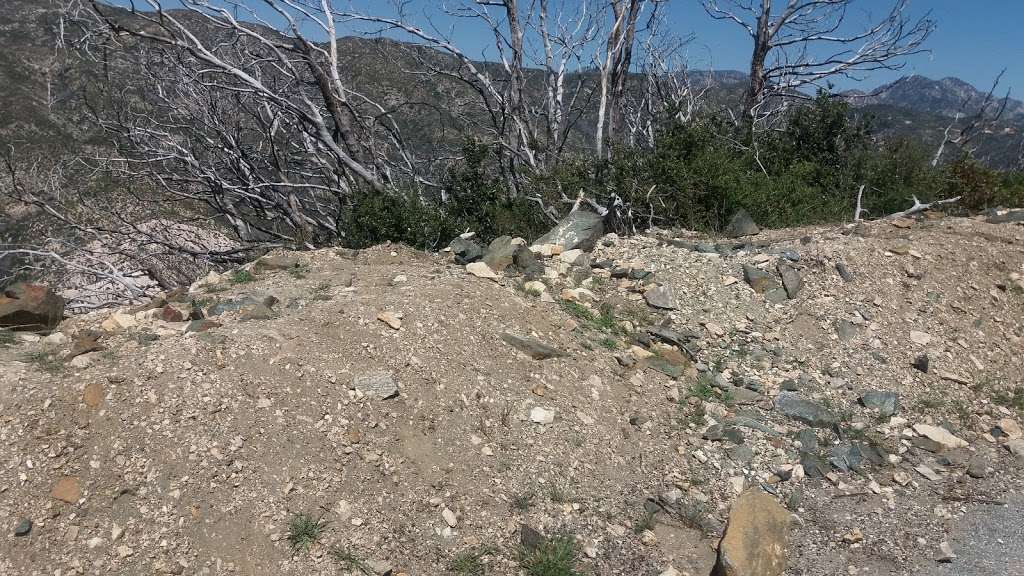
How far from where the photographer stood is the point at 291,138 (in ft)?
31.3

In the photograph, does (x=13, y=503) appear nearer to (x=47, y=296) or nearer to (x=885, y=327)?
(x=47, y=296)

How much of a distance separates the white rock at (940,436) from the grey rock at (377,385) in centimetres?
362

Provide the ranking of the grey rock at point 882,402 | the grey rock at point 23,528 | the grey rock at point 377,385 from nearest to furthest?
the grey rock at point 23,528 < the grey rock at point 377,385 < the grey rock at point 882,402

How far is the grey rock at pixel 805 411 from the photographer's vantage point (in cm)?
436

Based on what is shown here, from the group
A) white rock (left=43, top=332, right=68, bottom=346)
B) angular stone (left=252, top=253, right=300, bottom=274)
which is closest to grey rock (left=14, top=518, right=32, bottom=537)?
white rock (left=43, top=332, right=68, bottom=346)

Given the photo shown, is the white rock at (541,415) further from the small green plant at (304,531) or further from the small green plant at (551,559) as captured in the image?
the small green plant at (304,531)

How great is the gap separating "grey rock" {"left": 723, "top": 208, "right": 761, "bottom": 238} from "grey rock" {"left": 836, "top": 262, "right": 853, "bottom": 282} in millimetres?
1334

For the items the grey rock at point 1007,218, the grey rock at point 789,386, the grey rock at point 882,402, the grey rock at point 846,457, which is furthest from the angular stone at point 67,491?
the grey rock at point 1007,218

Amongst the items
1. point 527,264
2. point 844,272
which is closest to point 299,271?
point 527,264

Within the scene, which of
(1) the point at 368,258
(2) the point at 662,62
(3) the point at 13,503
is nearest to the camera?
(3) the point at 13,503

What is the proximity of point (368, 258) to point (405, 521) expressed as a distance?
3.17 meters

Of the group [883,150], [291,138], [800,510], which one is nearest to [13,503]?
[800,510]

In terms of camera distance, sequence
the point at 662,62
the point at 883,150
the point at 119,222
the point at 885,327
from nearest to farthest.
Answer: the point at 885,327 < the point at 119,222 < the point at 883,150 < the point at 662,62

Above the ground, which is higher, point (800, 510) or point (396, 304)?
point (396, 304)
